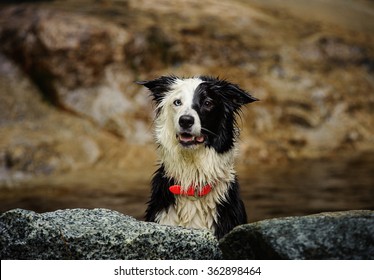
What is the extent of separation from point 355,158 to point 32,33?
726 centimetres

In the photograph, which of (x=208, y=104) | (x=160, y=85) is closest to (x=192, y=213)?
(x=208, y=104)

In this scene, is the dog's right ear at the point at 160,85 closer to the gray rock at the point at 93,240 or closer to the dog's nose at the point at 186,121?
the dog's nose at the point at 186,121

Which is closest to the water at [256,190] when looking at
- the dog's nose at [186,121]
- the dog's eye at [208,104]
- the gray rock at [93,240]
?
the dog's eye at [208,104]

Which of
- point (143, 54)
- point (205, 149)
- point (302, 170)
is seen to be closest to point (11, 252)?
point (205, 149)

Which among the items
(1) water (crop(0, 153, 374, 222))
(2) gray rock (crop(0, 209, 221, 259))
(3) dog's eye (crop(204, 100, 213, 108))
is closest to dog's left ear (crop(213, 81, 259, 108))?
(3) dog's eye (crop(204, 100, 213, 108))

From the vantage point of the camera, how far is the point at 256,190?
37.3 feet

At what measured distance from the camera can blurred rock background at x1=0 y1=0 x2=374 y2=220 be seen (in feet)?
39.5

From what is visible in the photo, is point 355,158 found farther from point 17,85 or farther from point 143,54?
point 17,85

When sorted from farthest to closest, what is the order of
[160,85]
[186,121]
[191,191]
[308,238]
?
[160,85], [191,191], [186,121], [308,238]

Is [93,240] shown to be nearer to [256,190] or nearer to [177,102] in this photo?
[177,102]

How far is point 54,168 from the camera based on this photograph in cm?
1216

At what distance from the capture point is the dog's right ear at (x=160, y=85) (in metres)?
5.58

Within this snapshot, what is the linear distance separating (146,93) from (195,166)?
8656 mm

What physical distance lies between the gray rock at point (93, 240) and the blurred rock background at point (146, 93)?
6.20 metres
